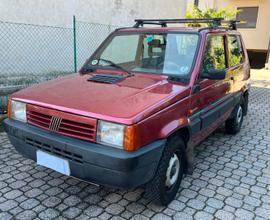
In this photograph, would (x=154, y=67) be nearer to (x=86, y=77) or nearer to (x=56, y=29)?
(x=86, y=77)

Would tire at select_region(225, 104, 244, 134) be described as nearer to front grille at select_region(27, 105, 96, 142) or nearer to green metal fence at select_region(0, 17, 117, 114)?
front grille at select_region(27, 105, 96, 142)

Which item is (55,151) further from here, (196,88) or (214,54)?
(214,54)

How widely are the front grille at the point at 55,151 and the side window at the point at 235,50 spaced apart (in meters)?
3.06

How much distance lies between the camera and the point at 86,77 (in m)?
3.47

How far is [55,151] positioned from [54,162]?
11cm

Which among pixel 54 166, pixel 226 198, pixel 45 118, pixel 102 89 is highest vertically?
pixel 102 89

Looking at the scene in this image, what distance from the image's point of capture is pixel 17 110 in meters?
2.94

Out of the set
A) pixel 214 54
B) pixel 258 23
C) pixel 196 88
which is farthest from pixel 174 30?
pixel 258 23

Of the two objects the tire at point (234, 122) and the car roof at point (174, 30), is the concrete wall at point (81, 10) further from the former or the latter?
the tire at point (234, 122)

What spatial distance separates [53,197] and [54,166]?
593 mm

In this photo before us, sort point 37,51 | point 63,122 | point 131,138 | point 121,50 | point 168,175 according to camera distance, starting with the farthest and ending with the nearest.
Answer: point 37,51 < point 121,50 < point 168,175 < point 63,122 < point 131,138

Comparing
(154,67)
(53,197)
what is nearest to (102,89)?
(154,67)

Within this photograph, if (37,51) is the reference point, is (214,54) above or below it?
above

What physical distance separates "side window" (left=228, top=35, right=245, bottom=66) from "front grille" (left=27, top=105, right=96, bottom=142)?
292 centimetres
